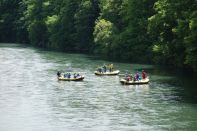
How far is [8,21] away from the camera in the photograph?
196 meters

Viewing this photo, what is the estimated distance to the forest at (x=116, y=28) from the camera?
83.6m

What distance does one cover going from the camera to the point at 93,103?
60781 mm

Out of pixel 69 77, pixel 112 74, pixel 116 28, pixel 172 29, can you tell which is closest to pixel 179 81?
pixel 172 29

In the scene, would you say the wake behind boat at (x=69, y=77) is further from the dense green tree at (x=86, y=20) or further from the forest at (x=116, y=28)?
the dense green tree at (x=86, y=20)

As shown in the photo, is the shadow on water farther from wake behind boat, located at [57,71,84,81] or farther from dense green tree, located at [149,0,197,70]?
wake behind boat, located at [57,71,84,81]

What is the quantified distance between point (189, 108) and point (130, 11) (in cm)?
5411

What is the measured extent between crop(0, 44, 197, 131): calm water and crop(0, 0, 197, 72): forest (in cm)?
535

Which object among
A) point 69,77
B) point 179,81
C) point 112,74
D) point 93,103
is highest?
point 112,74

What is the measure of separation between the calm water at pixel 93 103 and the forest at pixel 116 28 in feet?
17.5

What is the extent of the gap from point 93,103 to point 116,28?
55977 millimetres

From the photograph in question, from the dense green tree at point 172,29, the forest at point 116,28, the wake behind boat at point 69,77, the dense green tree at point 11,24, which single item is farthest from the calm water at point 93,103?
the dense green tree at point 11,24

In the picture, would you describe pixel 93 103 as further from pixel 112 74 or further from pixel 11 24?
pixel 11 24

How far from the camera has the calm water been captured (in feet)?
166

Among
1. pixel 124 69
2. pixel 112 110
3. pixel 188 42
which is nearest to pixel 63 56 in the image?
pixel 124 69
